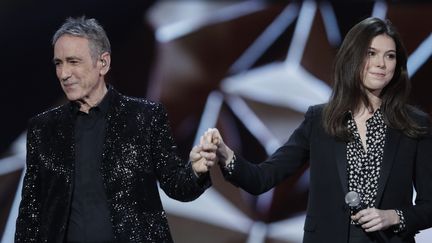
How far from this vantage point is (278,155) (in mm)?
2736

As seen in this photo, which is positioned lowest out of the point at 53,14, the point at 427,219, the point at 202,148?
the point at 427,219

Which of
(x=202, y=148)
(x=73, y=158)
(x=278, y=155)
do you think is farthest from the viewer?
(x=278, y=155)

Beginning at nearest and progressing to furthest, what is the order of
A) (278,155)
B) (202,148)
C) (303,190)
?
(202,148) → (278,155) → (303,190)

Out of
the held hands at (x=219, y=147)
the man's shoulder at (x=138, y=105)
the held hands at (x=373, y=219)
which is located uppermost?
the man's shoulder at (x=138, y=105)

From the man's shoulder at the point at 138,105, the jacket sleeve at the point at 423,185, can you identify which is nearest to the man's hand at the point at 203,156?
the man's shoulder at the point at 138,105

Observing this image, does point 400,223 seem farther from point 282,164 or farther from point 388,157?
point 282,164

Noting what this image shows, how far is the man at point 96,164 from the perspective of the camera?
8.17 ft

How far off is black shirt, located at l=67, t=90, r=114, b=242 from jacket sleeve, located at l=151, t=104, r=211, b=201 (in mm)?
173

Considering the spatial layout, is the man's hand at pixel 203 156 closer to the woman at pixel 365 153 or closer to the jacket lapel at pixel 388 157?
Answer: the woman at pixel 365 153

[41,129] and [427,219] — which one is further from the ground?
[41,129]

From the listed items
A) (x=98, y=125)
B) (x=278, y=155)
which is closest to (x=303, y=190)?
(x=278, y=155)

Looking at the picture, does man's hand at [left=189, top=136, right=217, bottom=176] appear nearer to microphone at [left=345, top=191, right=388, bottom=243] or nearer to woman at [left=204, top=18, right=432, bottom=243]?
woman at [left=204, top=18, right=432, bottom=243]

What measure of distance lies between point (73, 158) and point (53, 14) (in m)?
1.47

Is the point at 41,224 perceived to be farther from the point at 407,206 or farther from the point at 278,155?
the point at 407,206
